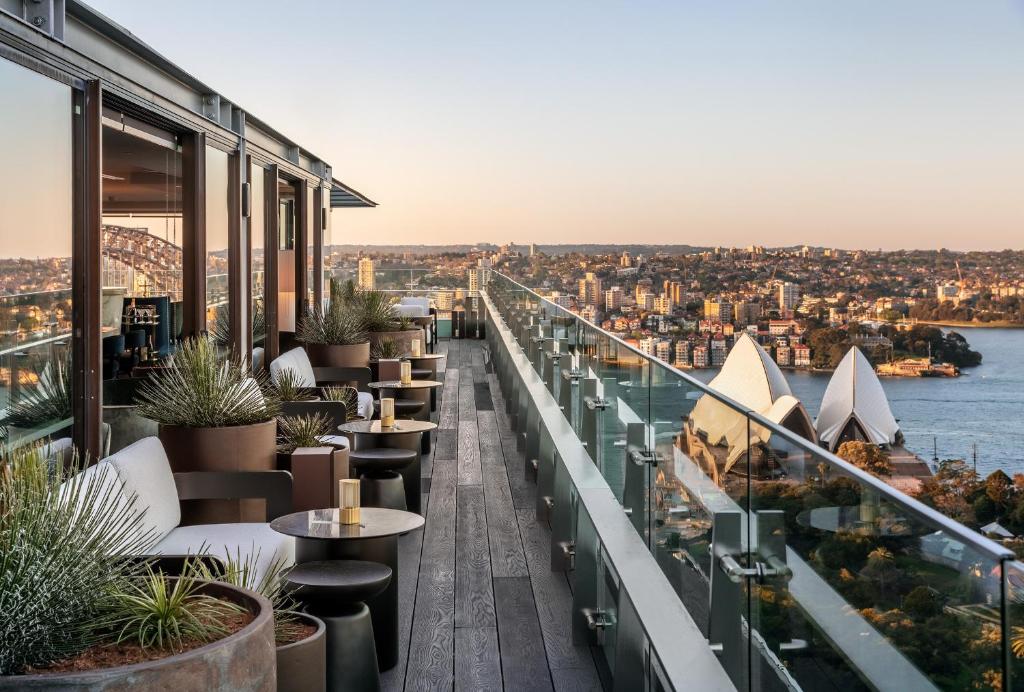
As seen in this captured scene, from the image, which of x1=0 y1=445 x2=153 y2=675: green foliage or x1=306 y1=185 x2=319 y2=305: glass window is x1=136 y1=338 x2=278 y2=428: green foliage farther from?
x1=306 y1=185 x2=319 y2=305: glass window

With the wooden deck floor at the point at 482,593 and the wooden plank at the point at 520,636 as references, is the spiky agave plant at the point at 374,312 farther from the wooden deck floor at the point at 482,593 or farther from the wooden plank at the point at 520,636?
the wooden plank at the point at 520,636

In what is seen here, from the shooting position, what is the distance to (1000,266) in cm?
4531

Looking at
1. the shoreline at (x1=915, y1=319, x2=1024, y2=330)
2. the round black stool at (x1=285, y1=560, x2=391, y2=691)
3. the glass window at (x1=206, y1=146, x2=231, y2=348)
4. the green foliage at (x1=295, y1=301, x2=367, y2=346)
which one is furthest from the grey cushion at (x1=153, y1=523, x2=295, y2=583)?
the shoreline at (x1=915, y1=319, x2=1024, y2=330)

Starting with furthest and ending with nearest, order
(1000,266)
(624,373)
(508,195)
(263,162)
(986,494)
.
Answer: (1000,266), (508,195), (986,494), (263,162), (624,373)

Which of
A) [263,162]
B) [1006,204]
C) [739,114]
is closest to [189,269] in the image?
[263,162]

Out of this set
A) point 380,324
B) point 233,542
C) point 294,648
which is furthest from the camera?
point 380,324

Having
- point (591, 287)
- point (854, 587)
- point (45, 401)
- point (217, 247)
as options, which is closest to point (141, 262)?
point (217, 247)

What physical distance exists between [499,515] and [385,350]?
404cm

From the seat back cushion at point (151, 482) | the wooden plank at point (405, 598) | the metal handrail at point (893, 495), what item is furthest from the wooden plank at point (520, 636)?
the metal handrail at point (893, 495)

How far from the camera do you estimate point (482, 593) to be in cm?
512

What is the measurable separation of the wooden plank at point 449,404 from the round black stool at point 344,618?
6.63 metres

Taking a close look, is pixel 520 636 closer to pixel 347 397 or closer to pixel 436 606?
pixel 436 606

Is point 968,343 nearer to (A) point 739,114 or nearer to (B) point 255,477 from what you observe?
(A) point 739,114

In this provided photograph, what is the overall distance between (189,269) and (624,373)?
141 inches
